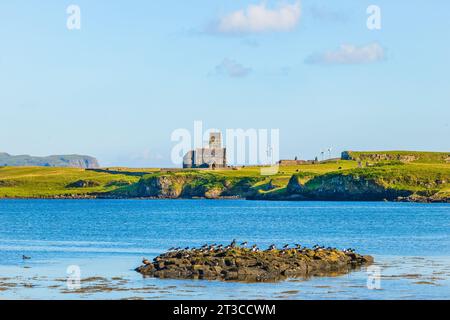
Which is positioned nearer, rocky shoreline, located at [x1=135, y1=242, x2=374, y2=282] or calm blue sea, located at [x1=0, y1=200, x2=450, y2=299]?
calm blue sea, located at [x1=0, y1=200, x2=450, y2=299]

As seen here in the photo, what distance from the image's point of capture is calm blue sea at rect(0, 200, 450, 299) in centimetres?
5188

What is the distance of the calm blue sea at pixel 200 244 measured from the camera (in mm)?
51875

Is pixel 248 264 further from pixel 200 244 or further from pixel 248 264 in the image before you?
pixel 200 244

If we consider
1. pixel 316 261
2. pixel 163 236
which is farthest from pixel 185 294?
pixel 163 236

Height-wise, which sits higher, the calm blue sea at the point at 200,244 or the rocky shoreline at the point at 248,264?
the rocky shoreline at the point at 248,264

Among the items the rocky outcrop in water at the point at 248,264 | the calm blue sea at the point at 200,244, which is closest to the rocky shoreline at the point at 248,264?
the rocky outcrop in water at the point at 248,264

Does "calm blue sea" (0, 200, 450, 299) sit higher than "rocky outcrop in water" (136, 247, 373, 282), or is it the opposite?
"rocky outcrop in water" (136, 247, 373, 282)

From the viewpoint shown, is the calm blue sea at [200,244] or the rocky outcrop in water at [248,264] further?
the rocky outcrop in water at [248,264]

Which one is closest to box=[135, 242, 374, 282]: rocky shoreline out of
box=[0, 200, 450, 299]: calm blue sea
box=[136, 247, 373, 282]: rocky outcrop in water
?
box=[136, 247, 373, 282]: rocky outcrop in water

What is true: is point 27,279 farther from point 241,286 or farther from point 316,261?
point 316,261

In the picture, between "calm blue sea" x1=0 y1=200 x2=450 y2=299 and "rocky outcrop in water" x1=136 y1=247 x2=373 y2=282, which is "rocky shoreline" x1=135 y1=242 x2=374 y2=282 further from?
"calm blue sea" x1=0 y1=200 x2=450 y2=299

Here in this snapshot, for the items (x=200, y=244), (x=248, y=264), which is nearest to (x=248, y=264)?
(x=248, y=264)

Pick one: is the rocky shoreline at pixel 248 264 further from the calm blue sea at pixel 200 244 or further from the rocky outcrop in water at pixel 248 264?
the calm blue sea at pixel 200 244

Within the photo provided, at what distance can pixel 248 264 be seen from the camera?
6150 cm
